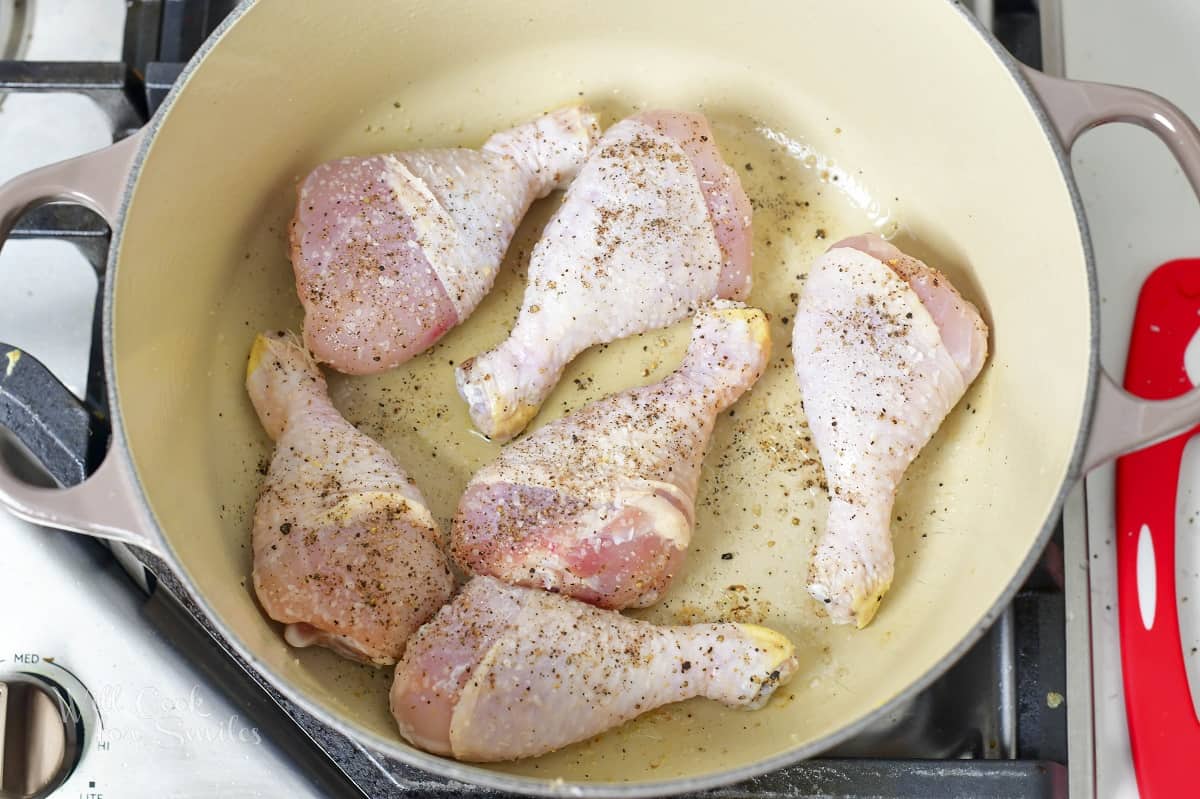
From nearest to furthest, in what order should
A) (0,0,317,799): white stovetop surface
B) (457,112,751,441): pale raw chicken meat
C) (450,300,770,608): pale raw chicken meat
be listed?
(0,0,317,799): white stovetop surface → (450,300,770,608): pale raw chicken meat → (457,112,751,441): pale raw chicken meat

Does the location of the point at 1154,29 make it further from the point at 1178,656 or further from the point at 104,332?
the point at 104,332

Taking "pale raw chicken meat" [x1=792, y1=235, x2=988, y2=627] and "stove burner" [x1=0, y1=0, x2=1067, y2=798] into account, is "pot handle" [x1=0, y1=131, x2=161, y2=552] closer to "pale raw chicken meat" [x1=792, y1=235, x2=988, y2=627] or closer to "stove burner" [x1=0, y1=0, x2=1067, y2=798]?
"stove burner" [x1=0, y1=0, x2=1067, y2=798]

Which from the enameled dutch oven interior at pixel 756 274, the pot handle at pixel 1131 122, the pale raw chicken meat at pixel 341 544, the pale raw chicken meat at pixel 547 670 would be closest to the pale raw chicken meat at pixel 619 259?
the enameled dutch oven interior at pixel 756 274

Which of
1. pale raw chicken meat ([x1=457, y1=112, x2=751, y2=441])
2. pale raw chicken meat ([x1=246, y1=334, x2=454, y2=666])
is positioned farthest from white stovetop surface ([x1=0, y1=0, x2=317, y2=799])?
pale raw chicken meat ([x1=457, y1=112, x2=751, y2=441])

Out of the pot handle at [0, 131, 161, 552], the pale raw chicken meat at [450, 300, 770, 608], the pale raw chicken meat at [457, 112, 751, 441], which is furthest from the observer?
the pale raw chicken meat at [457, 112, 751, 441]

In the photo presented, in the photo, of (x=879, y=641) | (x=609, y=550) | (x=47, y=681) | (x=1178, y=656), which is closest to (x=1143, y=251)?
(x=1178, y=656)
